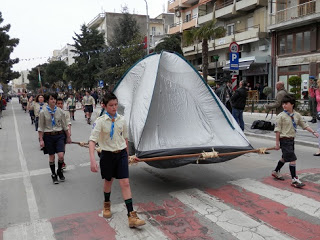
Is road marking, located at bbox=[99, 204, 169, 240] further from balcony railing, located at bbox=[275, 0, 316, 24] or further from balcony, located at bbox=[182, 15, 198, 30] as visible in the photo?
balcony, located at bbox=[182, 15, 198, 30]

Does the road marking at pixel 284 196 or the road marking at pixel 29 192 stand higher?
the road marking at pixel 284 196

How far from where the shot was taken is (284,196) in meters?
5.03

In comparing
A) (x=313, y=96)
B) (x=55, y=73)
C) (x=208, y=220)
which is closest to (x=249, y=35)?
(x=313, y=96)

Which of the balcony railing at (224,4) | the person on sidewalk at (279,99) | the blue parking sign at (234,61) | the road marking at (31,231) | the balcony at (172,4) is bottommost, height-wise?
the road marking at (31,231)

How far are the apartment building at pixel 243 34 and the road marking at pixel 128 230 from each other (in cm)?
2394

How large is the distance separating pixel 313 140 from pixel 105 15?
5324 centimetres

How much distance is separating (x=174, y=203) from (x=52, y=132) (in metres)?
2.89

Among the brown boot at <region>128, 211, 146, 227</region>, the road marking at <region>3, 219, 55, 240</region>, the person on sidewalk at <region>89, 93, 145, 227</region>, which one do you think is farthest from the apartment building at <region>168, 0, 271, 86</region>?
the road marking at <region>3, 219, 55, 240</region>

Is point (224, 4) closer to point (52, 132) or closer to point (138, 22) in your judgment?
point (138, 22)

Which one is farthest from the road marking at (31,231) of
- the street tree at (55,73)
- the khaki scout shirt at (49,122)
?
the street tree at (55,73)

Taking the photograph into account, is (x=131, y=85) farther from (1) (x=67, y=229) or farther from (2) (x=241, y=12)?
(2) (x=241, y=12)

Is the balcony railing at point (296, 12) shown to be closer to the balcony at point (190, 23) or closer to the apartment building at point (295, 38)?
the apartment building at point (295, 38)

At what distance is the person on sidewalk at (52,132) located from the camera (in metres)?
6.27

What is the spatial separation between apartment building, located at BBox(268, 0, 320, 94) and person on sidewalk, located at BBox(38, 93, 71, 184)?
69.6 ft
